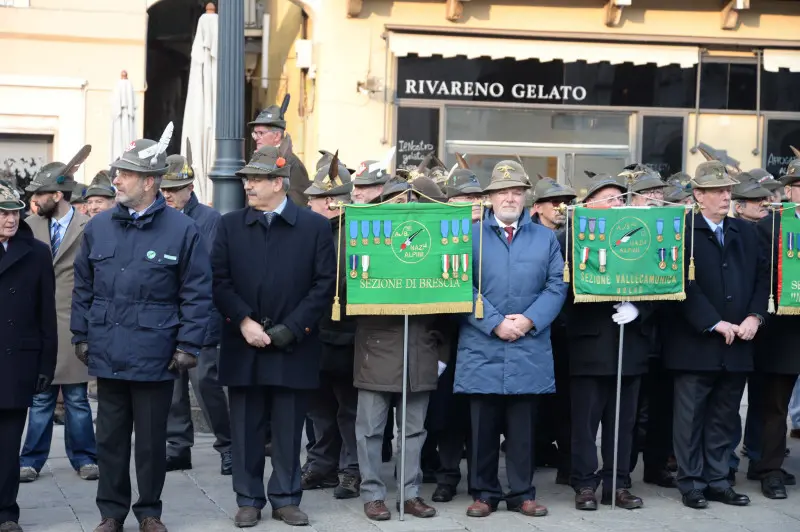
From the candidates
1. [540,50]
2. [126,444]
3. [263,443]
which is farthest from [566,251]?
[540,50]

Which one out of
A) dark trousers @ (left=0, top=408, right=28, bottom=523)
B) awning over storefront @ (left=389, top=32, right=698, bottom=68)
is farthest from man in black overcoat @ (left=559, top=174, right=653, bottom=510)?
awning over storefront @ (left=389, top=32, right=698, bottom=68)

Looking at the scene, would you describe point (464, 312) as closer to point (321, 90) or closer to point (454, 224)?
point (454, 224)

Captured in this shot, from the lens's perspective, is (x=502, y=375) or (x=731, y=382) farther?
(x=731, y=382)

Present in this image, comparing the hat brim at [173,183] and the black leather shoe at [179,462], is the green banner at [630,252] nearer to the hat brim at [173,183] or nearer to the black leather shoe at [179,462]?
the hat brim at [173,183]

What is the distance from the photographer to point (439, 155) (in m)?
16.8

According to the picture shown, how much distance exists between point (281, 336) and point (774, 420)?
3.65m

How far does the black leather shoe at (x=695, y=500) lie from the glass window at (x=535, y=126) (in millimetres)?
8558

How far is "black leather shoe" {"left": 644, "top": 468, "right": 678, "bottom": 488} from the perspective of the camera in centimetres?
954

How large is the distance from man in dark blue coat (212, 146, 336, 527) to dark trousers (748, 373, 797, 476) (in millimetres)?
3282

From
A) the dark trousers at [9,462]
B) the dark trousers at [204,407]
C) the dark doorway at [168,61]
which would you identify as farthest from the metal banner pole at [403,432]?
the dark doorway at [168,61]

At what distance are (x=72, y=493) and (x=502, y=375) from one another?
9.64ft

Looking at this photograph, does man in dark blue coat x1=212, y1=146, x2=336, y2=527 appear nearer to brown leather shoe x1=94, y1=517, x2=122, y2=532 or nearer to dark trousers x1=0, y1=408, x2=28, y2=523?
brown leather shoe x1=94, y1=517, x2=122, y2=532


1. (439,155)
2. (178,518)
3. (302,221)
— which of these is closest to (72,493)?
(178,518)

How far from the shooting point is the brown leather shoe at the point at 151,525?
788 centimetres
